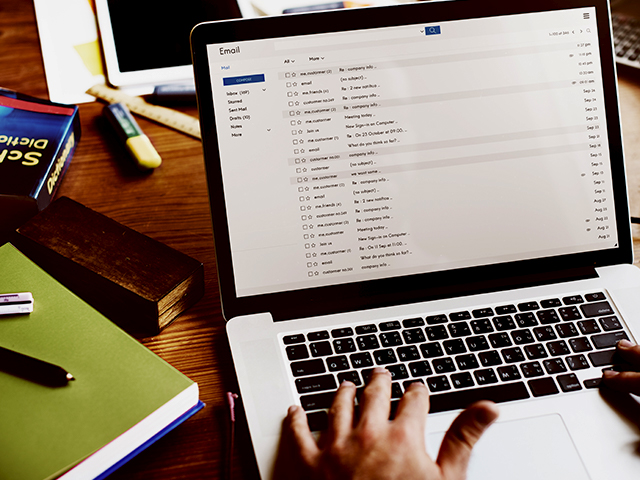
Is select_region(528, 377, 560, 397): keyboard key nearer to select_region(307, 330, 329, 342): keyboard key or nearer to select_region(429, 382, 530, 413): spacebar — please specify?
select_region(429, 382, 530, 413): spacebar

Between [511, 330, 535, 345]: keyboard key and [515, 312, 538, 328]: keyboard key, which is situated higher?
[515, 312, 538, 328]: keyboard key

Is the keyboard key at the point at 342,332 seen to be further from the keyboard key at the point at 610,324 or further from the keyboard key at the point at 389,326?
Result: the keyboard key at the point at 610,324

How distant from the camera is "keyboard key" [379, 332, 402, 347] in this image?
56cm

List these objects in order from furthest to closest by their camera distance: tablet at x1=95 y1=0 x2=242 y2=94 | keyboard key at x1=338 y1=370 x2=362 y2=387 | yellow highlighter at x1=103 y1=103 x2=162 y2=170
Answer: tablet at x1=95 y1=0 x2=242 y2=94
yellow highlighter at x1=103 y1=103 x2=162 y2=170
keyboard key at x1=338 y1=370 x2=362 y2=387

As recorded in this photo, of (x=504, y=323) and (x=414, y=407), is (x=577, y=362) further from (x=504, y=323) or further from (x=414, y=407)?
(x=414, y=407)

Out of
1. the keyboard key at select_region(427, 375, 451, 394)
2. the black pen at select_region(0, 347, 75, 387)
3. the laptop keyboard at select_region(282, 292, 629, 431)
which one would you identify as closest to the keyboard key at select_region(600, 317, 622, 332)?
the laptop keyboard at select_region(282, 292, 629, 431)

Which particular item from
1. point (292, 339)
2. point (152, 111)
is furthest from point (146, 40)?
point (292, 339)

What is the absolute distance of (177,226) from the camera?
0.75m

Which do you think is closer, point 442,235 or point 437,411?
point 437,411

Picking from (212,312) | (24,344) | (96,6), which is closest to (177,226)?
(212,312)

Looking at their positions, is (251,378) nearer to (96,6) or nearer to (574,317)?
(574,317)

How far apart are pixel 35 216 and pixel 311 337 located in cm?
38

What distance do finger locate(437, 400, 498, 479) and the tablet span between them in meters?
0.79

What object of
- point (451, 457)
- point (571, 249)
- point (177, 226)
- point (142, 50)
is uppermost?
point (142, 50)
